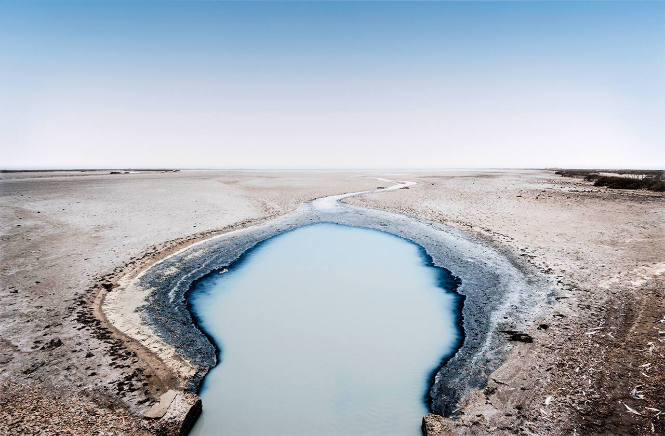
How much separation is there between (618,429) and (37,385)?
9.29 metres

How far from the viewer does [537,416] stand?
198 inches

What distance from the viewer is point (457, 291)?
10.6 m

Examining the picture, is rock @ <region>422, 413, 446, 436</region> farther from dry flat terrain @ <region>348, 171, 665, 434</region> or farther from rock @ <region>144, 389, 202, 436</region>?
rock @ <region>144, 389, 202, 436</region>

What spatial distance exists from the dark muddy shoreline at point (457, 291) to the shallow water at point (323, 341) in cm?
32

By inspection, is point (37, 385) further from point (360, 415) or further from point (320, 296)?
point (320, 296)

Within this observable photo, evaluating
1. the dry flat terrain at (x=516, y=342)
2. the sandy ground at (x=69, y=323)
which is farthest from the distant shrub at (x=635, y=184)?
the sandy ground at (x=69, y=323)

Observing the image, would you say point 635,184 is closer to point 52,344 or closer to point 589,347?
point 589,347

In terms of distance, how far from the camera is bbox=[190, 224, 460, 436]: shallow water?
5410 millimetres

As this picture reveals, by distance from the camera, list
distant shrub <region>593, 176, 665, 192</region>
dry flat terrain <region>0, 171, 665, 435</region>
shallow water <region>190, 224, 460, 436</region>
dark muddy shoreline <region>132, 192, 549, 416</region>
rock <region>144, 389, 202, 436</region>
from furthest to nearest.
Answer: distant shrub <region>593, 176, 665, 192</region> < dark muddy shoreline <region>132, 192, 549, 416</region> < shallow water <region>190, 224, 460, 436</region> < dry flat terrain <region>0, 171, 665, 435</region> < rock <region>144, 389, 202, 436</region>

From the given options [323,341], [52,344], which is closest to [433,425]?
[323,341]

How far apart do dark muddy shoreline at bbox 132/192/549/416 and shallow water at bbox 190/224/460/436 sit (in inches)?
12.6

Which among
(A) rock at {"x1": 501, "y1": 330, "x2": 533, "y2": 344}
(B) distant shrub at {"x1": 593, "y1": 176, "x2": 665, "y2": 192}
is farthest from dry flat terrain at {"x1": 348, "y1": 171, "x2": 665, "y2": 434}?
(B) distant shrub at {"x1": 593, "y1": 176, "x2": 665, "y2": 192}

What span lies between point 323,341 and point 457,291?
5.29m

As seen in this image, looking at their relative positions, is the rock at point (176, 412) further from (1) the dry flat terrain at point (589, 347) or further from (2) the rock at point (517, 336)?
(2) the rock at point (517, 336)
